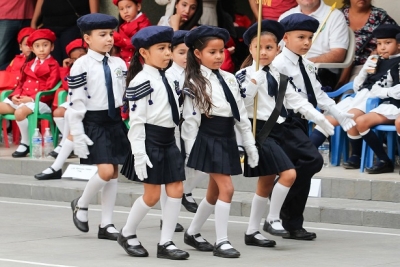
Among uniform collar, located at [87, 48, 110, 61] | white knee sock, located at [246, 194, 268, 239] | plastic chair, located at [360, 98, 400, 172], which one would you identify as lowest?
white knee sock, located at [246, 194, 268, 239]

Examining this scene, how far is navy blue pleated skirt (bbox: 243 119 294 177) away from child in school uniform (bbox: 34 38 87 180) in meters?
4.01

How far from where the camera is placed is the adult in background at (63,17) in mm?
15031

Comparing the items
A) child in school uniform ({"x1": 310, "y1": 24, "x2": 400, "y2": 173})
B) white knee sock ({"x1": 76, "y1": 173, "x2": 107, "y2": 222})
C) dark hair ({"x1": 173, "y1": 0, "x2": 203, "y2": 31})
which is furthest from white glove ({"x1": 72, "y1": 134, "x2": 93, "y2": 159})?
dark hair ({"x1": 173, "y1": 0, "x2": 203, "y2": 31})

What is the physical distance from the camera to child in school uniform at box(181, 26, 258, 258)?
8.44m

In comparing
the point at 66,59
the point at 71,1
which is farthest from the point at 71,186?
the point at 71,1

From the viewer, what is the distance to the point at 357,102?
11984 millimetres

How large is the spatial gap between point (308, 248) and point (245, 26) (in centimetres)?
613

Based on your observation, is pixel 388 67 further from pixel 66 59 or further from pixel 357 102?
pixel 66 59

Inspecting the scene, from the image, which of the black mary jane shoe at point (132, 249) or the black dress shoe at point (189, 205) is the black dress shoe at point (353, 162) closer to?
the black dress shoe at point (189, 205)

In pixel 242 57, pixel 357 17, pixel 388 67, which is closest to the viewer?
pixel 388 67

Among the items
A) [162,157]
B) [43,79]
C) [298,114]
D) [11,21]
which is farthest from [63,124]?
[162,157]

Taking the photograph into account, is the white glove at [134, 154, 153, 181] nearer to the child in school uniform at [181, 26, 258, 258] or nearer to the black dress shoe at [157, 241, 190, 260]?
the child in school uniform at [181, 26, 258, 258]

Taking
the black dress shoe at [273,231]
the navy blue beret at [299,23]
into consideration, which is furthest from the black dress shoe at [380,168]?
the navy blue beret at [299,23]

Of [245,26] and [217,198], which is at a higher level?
[245,26]
